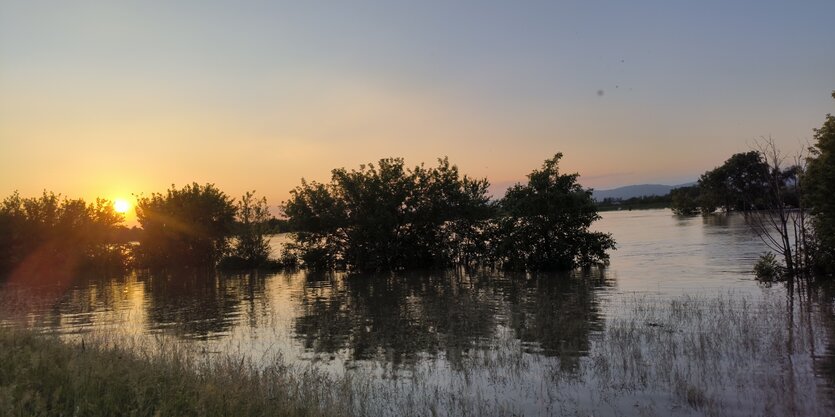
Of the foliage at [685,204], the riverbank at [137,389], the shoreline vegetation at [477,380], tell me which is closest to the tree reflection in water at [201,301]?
the shoreline vegetation at [477,380]

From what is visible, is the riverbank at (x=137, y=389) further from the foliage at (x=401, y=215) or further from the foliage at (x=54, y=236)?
the foliage at (x=54, y=236)

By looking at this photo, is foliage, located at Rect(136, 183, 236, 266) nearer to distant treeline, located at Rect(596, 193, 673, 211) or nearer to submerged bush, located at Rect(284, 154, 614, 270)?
submerged bush, located at Rect(284, 154, 614, 270)

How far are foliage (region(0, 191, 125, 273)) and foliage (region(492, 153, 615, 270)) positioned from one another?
39.1m

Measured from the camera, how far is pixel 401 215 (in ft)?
133

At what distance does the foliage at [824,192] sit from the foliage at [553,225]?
10.8 meters

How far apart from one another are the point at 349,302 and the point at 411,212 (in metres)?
15.0

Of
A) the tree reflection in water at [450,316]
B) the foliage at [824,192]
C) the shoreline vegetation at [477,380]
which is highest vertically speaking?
the foliage at [824,192]

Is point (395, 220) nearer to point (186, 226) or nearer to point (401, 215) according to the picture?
point (401, 215)

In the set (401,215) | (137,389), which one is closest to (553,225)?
(401,215)

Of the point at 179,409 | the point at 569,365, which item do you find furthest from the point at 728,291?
the point at 179,409

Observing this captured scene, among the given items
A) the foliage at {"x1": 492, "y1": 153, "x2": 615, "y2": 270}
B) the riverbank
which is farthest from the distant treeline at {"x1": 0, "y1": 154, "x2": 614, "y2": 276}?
the riverbank

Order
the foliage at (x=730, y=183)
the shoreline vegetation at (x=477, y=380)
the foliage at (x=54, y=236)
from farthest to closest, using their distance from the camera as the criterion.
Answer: the foliage at (x=730, y=183) < the foliage at (x=54, y=236) < the shoreline vegetation at (x=477, y=380)

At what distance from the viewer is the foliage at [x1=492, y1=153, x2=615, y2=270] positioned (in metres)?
34.8

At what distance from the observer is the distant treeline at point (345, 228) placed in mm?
35281
